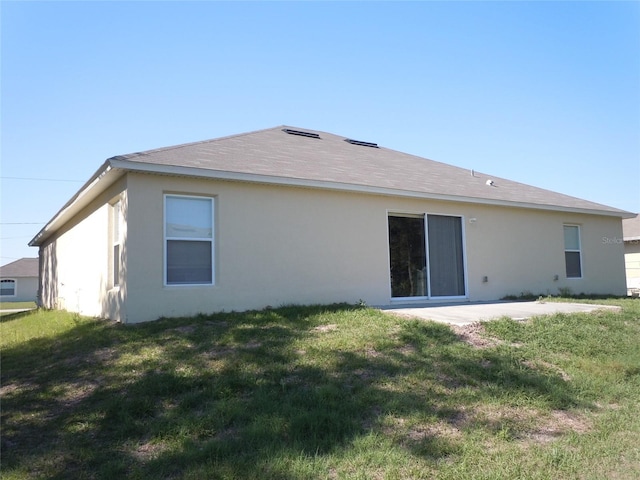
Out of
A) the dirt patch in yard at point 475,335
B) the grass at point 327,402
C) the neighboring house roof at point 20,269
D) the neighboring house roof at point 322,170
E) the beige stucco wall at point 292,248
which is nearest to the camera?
the grass at point 327,402

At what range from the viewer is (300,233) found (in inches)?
385

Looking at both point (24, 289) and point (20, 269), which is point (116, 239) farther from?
point (20, 269)

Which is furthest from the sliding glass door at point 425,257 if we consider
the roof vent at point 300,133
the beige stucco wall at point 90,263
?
the beige stucco wall at point 90,263

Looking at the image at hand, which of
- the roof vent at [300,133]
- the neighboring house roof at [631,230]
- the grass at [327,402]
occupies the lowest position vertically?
the grass at [327,402]

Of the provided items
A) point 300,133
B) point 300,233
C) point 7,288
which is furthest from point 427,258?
point 7,288

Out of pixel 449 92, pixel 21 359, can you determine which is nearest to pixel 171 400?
pixel 21 359

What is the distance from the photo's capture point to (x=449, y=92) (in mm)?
11883

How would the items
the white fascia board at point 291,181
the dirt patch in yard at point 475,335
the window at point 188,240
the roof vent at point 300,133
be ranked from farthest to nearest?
the roof vent at point 300,133
the window at point 188,240
the white fascia board at point 291,181
the dirt patch in yard at point 475,335

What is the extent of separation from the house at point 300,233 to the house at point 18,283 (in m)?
41.4

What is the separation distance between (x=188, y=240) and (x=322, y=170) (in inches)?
141

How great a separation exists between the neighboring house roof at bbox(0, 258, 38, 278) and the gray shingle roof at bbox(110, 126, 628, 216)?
151ft

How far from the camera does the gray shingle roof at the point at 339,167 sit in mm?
9227

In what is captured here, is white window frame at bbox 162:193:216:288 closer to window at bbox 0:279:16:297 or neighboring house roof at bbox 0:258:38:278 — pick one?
neighboring house roof at bbox 0:258:38:278

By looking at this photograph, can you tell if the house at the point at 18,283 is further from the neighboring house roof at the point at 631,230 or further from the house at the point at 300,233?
the neighboring house roof at the point at 631,230
